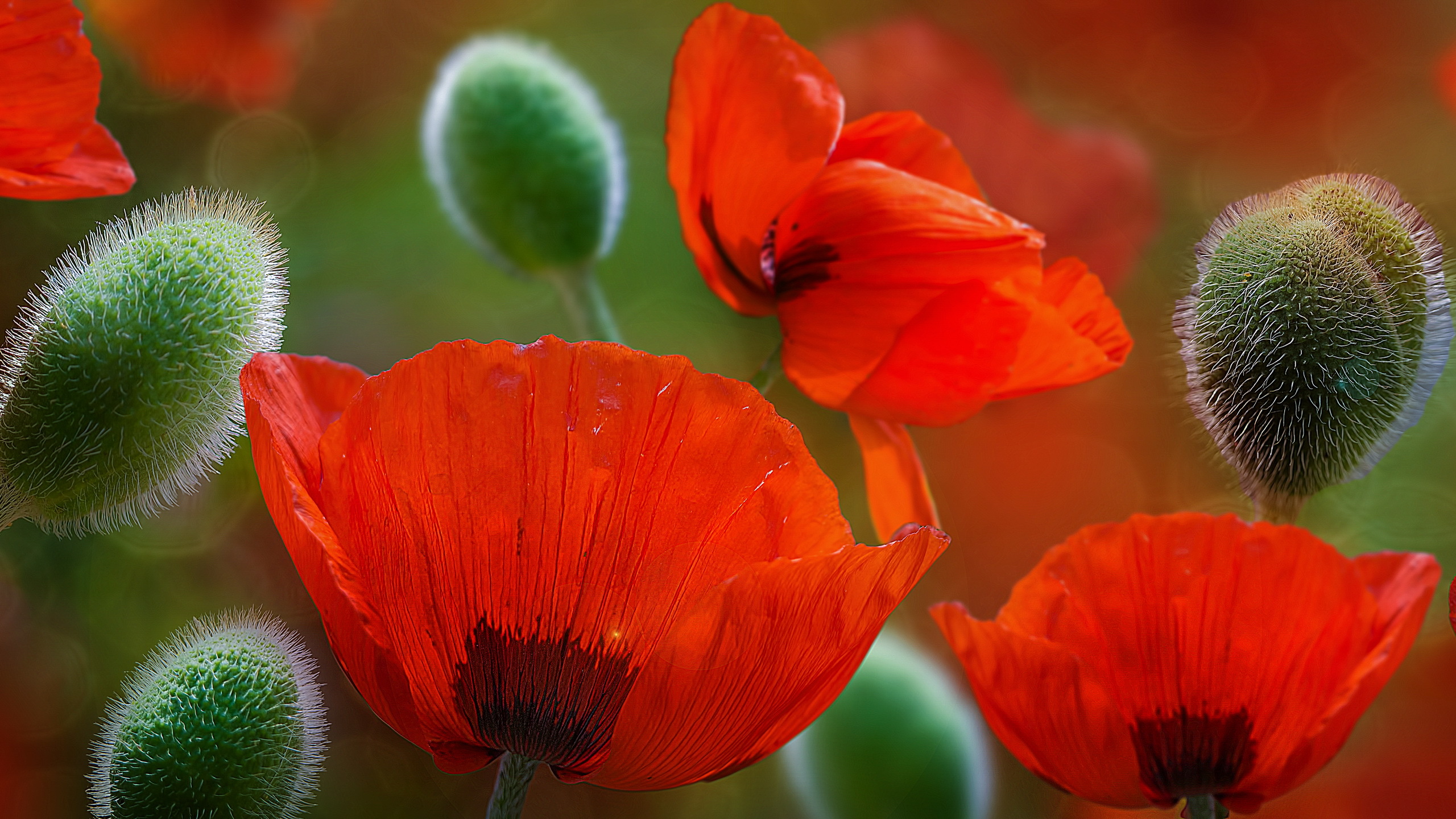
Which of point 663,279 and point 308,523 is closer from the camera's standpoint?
point 308,523

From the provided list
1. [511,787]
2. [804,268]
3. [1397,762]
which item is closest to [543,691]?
[511,787]

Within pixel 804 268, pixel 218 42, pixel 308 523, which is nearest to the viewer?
pixel 308 523

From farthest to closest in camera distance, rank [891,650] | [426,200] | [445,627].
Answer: [426,200], [891,650], [445,627]

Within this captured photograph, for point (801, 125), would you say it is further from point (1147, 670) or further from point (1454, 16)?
point (1454, 16)

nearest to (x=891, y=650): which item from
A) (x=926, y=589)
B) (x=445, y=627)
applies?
(x=926, y=589)

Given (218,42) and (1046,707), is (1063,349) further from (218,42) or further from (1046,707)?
(218,42)

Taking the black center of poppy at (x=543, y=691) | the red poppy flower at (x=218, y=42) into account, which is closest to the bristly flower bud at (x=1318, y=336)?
the black center of poppy at (x=543, y=691)

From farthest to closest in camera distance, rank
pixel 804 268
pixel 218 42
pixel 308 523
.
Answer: pixel 218 42 → pixel 804 268 → pixel 308 523

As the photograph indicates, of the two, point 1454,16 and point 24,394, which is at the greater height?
point 1454,16

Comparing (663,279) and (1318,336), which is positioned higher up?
(1318,336)
